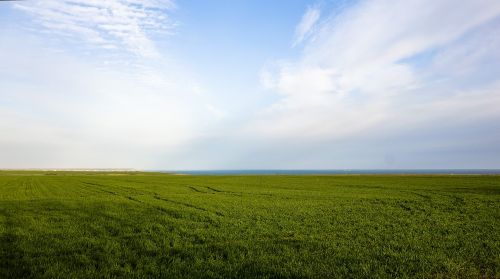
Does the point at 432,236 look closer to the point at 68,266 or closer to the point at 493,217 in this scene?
the point at 493,217

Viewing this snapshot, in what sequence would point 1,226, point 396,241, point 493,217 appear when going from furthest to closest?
point 493,217
point 1,226
point 396,241

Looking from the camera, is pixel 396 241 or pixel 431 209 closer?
pixel 396 241

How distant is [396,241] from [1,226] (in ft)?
71.5

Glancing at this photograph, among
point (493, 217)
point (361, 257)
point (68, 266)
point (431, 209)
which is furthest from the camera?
point (431, 209)

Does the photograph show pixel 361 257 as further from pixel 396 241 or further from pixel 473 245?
pixel 473 245

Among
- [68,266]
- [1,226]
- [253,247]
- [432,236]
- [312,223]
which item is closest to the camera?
[68,266]

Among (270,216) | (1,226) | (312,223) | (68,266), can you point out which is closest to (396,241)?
(312,223)

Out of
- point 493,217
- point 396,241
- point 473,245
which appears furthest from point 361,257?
point 493,217

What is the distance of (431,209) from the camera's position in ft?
89.6

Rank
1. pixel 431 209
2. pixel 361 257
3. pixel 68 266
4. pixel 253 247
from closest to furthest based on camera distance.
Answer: pixel 68 266 → pixel 361 257 → pixel 253 247 → pixel 431 209

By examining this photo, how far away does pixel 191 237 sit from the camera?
16.8m

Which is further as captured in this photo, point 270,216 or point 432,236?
point 270,216

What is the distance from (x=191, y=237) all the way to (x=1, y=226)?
1185 centimetres

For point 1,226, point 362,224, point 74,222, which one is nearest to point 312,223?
point 362,224
